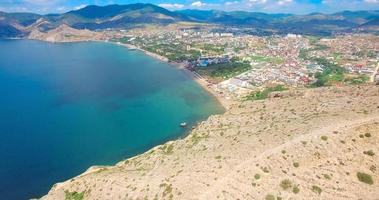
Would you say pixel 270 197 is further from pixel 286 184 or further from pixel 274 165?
pixel 274 165

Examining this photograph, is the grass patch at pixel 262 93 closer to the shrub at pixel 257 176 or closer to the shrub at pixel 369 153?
the shrub at pixel 369 153

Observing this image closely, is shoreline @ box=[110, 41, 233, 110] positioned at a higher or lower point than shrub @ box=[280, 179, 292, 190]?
lower

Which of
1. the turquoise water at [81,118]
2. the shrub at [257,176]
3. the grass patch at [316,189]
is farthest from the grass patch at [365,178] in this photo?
the turquoise water at [81,118]

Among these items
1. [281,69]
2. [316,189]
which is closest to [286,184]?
[316,189]

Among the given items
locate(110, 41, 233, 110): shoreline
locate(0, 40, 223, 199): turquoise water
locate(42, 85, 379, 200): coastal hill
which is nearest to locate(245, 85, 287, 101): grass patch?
locate(110, 41, 233, 110): shoreline

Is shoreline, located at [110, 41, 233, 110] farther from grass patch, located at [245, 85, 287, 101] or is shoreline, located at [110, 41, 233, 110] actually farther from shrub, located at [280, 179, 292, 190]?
shrub, located at [280, 179, 292, 190]

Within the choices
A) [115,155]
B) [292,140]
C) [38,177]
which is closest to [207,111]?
[115,155]
